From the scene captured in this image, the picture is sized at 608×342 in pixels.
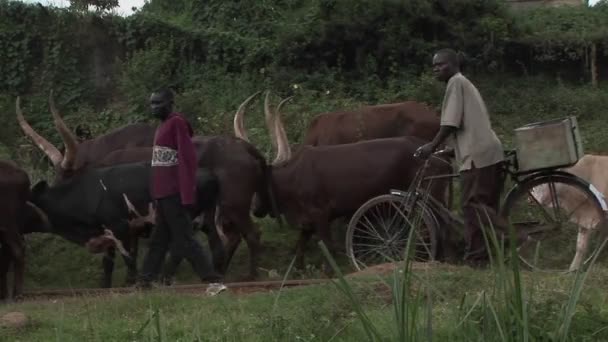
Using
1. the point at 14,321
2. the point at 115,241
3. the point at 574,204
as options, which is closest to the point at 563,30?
the point at 574,204

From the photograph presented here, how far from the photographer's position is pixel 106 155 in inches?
491

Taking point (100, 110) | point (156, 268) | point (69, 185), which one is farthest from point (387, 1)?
point (156, 268)

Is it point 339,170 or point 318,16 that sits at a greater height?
point 318,16

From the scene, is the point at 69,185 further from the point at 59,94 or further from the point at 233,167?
the point at 59,94

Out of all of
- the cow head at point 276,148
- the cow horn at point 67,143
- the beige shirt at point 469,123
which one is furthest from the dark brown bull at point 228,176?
the beige shirt at point 469,123

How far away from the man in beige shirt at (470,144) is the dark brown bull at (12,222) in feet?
13.3

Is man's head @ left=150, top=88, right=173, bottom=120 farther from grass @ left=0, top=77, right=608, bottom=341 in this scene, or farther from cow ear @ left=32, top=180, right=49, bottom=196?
cow ear @ left=32, top=180, right=49, bottom=196

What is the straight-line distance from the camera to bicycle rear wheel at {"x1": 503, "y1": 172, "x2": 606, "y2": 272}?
28.5 ft

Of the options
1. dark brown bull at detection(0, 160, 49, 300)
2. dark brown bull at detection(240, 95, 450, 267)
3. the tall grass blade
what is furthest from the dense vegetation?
the tall grass blade

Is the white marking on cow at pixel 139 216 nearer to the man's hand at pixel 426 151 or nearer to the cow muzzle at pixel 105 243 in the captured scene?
the cow muzzle at pixel 105 243

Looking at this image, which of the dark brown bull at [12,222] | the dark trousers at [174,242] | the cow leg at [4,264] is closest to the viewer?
the dark trousers at [174,242]

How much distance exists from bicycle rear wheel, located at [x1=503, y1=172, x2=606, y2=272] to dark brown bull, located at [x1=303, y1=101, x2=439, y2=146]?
316cm

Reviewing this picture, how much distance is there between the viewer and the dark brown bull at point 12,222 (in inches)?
385

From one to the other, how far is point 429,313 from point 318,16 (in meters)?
17.2
